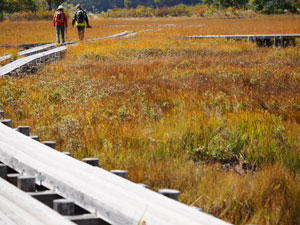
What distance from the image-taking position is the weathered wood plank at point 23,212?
7.95ft

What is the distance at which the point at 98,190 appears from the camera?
8.95ft

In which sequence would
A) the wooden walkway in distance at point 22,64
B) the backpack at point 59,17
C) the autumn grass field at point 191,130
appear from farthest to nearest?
the backpack at point 59,17 < the wooden walkway in distance at point 22,64 < the autumn grass field at point 191,130

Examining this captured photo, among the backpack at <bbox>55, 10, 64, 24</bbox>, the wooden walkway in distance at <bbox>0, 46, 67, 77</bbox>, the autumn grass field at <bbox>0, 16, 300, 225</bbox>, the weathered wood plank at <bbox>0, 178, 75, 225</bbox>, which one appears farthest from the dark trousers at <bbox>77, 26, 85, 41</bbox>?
the weathered wood plank at <bbox>0, 178, 75, 225</bbox>

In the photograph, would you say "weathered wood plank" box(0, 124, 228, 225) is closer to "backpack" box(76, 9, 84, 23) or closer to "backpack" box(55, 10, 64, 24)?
"backpack" box(55, 10, 64, 24)

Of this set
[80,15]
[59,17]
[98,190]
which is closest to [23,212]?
[98,190]

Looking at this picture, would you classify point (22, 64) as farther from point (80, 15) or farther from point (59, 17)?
point (80, 15)

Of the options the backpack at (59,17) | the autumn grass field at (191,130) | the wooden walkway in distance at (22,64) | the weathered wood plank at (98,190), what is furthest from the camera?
the backpack at (59,17)

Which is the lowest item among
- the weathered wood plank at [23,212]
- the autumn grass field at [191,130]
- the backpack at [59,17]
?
the autumn grass field at [191,130]

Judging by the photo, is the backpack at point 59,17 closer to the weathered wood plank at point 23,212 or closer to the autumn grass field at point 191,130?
the autumn grass field at point 191,130

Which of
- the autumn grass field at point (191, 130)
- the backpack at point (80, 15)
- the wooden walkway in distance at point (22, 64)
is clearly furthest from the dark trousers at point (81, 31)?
the autumn grass field at point (191, 130)

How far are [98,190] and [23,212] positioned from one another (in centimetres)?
44

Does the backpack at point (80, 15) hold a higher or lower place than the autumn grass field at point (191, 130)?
higher

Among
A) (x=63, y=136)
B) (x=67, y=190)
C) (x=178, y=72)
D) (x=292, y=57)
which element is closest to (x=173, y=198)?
(x=67, y=190)

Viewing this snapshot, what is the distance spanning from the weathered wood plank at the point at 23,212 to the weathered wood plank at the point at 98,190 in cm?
24
